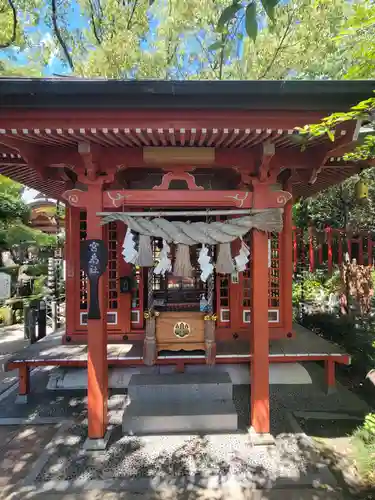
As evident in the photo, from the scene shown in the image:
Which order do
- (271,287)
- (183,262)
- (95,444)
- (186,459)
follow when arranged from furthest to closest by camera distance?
(271,287) → (183,262) → (95,444) → (186,459)

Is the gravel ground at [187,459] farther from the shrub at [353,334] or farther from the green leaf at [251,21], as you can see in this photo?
the green leaf at [251,21]

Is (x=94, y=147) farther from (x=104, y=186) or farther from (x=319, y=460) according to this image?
(x=319, y=460)

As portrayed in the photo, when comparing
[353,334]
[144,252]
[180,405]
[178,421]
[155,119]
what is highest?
[155,119]

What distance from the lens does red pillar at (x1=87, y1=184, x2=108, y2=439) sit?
192 inches

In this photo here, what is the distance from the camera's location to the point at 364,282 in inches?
323

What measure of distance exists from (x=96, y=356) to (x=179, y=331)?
1.78 meters

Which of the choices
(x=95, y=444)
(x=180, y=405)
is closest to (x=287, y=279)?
(x=180, y=405)

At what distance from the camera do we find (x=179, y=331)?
20.4 feet

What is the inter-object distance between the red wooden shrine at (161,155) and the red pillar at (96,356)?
0.02 metres

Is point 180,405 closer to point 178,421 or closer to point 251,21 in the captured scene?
point 178,421

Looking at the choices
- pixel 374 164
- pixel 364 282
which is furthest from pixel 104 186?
pixel 364 282

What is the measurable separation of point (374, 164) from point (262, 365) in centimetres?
409

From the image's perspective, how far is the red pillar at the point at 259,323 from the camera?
16.5 ft

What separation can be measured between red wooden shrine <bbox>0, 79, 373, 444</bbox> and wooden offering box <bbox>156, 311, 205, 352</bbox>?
2.42 ft
